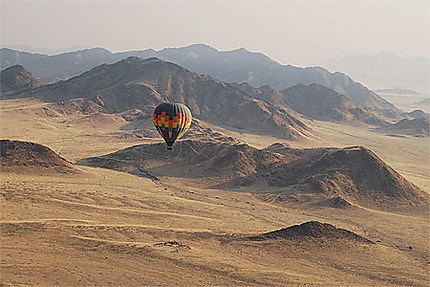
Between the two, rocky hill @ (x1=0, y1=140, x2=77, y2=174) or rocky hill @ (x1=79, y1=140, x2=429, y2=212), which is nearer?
rocky hill @ (x1=0, y1=140, x2=77, y2=174)

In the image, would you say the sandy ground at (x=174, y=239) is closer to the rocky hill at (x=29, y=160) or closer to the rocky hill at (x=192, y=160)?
the rocky hill at (x=29, y=160)

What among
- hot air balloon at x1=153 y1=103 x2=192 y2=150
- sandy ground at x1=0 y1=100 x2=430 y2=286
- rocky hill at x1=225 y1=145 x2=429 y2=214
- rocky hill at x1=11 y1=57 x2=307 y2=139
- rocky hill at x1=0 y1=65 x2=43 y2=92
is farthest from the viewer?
rocky hill at x1=0 y1=65 x2=43 y2=92

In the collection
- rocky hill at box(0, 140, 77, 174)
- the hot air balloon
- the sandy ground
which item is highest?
the hot air balloon

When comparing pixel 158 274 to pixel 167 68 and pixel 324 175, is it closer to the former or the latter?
pixel 324 175

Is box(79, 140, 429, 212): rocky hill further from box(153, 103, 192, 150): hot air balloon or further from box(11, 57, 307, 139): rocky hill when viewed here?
box(11, 57, 307, 139): rocky hill

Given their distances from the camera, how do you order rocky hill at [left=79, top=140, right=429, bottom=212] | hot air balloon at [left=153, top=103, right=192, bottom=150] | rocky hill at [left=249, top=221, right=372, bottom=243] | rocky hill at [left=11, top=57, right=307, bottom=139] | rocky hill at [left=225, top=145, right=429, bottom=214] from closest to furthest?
rocky hill at [left=249, top=221, right=372, bottom=243]
hot air balloon at [left=153, top=103, right=192, bottom=150]
rocky hill at [left=225, top=145, right=429, bottom=214]
rocky hill at [left=79, top=140, right=429, bottom=212]
rocky hill at [left=11, top=57, right=307, bottom=139]

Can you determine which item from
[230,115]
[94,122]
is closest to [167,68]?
[230,115]

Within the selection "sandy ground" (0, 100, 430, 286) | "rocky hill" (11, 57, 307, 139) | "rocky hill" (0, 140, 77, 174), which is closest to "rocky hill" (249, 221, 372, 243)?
"sandy ground" (0, 100, 430, 286)
